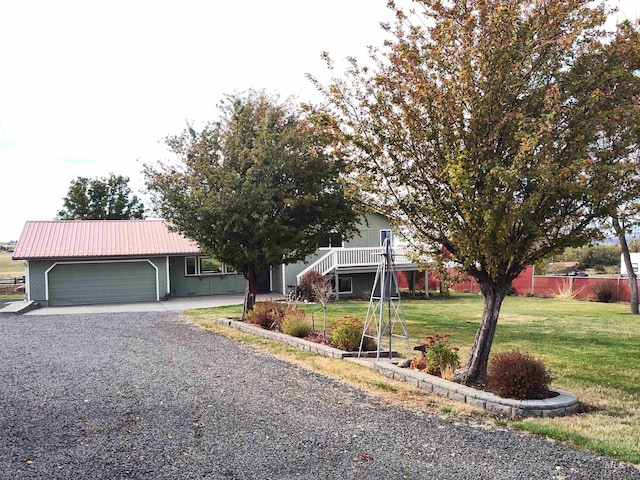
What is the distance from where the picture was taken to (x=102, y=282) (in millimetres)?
24547

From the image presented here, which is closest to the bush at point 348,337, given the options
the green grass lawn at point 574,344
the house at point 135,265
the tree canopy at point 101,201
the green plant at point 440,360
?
the green grass lawn at point 574,344

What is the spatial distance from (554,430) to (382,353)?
15.7 feet

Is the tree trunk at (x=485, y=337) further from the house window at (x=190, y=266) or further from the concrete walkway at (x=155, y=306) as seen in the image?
the house window at (x=190, y=266)

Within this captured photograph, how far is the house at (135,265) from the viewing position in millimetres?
23703

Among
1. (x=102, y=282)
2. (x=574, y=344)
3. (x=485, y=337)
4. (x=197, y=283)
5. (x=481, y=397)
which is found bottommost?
(x=574, y=344)

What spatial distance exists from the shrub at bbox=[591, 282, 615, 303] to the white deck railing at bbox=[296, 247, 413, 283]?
811 cm

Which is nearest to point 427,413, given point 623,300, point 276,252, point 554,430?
point 554,430

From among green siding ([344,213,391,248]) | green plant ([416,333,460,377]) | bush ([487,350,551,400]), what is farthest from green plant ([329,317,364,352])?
green siding ([344,213,391,248])

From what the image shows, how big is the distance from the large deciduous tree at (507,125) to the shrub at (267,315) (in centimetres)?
684

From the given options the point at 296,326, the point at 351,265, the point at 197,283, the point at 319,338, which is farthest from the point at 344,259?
the point at 319,338

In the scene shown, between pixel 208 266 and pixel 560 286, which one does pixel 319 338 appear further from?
pixel 560 286

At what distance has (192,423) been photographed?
633 cm

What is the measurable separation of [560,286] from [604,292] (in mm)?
2320

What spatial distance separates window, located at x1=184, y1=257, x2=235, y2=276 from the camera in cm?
2688
